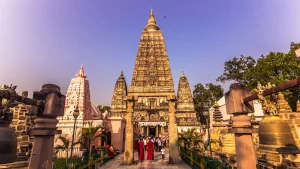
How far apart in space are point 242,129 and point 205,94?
47033mm

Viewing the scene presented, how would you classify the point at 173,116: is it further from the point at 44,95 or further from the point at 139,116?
the point at 139,116

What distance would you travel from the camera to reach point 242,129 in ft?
9.78

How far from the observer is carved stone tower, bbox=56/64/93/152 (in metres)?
14.9

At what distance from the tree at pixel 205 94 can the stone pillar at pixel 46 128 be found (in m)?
46.3

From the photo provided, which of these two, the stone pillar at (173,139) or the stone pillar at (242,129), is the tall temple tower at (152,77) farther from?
the stone pillar at (242,129)

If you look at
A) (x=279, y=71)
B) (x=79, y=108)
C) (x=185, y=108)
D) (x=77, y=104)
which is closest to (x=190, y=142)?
(x=79, y=108)

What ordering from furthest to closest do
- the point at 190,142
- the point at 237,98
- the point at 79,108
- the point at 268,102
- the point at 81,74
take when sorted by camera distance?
the point at 81,74 < the point at 79,108 < the point at 190,142 < the point at 237,98 < the point at 268,102

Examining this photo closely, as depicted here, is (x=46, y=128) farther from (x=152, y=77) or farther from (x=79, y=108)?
(x=152, y=77)

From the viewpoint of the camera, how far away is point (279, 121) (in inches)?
105

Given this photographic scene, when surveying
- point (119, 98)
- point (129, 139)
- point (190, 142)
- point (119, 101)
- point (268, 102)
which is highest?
point (119, 98)

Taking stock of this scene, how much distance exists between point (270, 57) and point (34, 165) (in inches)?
1159

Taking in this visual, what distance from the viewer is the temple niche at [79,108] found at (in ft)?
48.5

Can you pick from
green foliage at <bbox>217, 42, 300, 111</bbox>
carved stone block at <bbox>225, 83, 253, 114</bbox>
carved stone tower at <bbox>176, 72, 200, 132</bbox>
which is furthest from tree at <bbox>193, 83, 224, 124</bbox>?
carved stone block at <bbox>225, 83, 253, 114</bbox>

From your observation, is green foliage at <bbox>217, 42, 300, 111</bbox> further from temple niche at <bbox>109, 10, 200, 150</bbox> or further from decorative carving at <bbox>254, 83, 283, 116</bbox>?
decorative carving at <bbox>254, 83, 283, 116</bbox>
